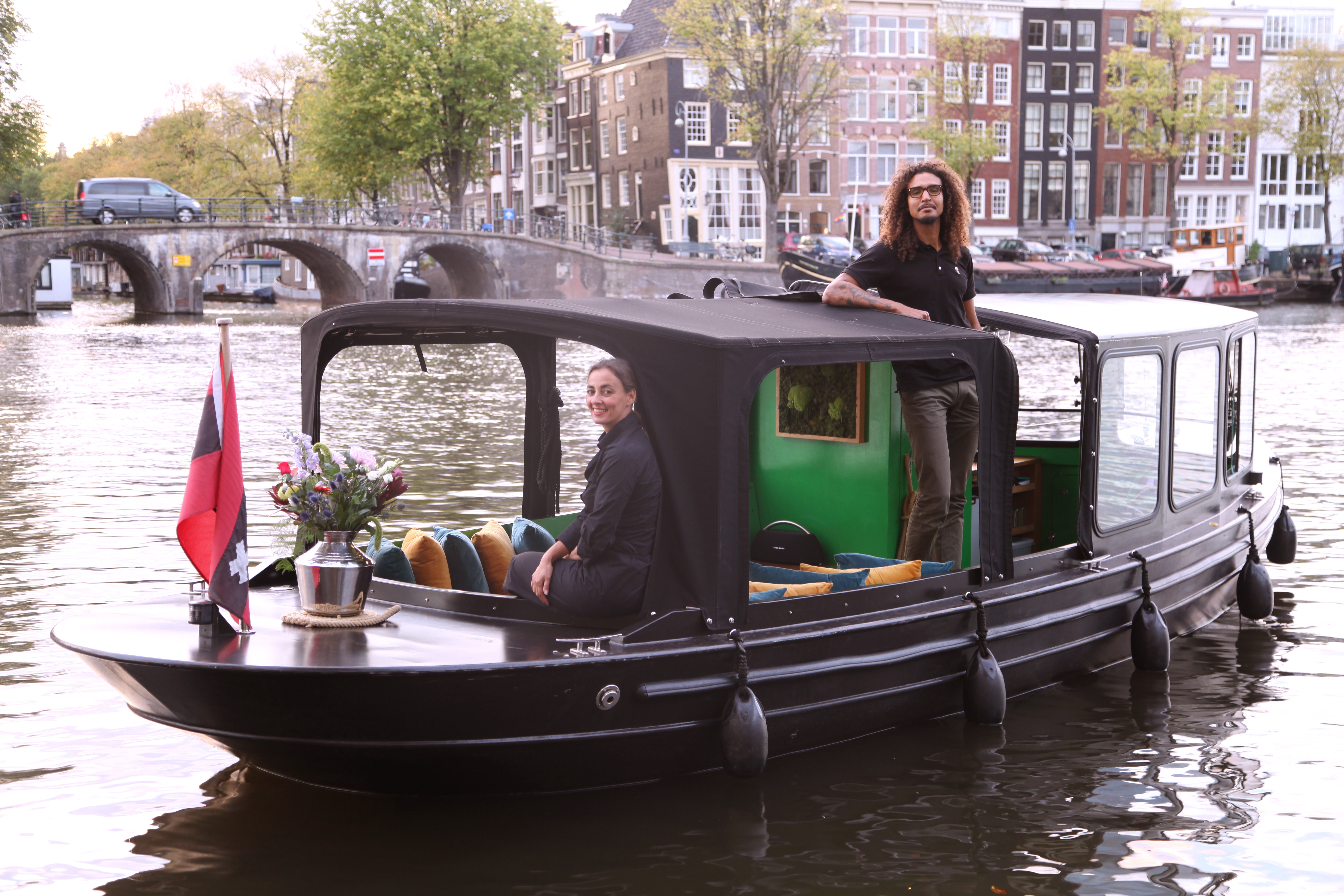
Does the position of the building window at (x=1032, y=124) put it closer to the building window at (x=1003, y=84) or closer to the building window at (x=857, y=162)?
→ the building window at (x=1003, y=84)

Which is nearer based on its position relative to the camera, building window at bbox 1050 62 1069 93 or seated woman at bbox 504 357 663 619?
seated woman at bbox 504 357 663 619

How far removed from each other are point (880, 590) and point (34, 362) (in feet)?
79.5

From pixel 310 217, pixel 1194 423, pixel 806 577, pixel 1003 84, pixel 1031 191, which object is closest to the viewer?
pixel 806 577

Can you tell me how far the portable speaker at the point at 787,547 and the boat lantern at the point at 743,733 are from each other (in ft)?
5.66

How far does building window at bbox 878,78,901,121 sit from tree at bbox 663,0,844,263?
8960 millimetres

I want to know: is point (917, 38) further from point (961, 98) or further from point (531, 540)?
point (531, 540)

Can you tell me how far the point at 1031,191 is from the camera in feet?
191

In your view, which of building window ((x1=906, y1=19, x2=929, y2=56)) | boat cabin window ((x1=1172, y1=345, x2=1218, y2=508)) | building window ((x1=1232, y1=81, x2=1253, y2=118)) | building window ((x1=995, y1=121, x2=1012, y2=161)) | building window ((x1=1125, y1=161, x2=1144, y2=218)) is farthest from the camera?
building window ((x1=1232, y1=81, x2=1253, y2=118))

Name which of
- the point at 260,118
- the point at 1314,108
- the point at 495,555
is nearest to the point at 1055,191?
the point at 1314,108

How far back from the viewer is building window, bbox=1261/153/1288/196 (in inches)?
2485

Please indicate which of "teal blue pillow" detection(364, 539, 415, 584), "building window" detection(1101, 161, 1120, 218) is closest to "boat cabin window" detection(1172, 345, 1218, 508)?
"teal blue pillow" detection(364, 539, 415, 584)

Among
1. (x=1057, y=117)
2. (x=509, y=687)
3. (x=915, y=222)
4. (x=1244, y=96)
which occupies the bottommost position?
(x=509, y=687)

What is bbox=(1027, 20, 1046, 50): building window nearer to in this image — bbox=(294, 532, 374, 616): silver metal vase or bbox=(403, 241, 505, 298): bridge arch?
bbox=(403, 241, 505, 298): bridge arch

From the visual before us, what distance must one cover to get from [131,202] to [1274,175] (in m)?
48.3
